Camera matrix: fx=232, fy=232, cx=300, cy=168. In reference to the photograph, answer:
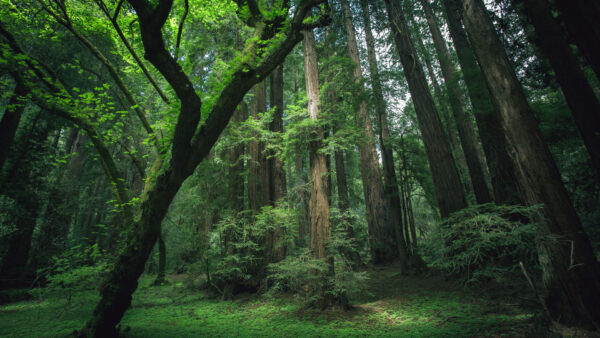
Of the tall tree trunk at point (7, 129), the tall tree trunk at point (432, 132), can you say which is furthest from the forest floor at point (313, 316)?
the tall tree trunk at point (7, 129)

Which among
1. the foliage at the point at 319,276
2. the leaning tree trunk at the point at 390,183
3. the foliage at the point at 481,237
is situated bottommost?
the foliage at the point at 319,276

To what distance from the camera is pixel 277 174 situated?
25.5ft

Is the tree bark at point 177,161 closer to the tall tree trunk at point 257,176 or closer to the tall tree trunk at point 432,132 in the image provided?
the tall tree trunk at point 257,176

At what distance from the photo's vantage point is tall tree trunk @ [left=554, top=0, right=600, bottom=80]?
2921 mm

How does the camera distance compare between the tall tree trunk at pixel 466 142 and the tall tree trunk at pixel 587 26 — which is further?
the tall tree trunk at pixel 466 142

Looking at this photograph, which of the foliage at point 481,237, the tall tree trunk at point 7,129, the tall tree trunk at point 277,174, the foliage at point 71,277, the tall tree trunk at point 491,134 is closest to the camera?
the foliage at point 481,237

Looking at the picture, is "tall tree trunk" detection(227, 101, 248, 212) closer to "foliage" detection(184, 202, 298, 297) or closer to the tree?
"foliage" detection(184, 202, 298, 297)

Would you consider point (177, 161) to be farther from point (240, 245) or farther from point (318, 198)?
point (240, 245)

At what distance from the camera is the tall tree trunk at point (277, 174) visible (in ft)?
22.0

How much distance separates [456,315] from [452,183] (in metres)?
3.02

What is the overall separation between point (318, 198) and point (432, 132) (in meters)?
3.60

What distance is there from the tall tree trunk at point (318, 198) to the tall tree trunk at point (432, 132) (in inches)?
114

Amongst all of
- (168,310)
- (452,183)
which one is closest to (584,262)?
(452,183)

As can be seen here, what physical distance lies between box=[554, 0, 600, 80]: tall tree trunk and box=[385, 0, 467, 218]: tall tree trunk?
9.97 feet
